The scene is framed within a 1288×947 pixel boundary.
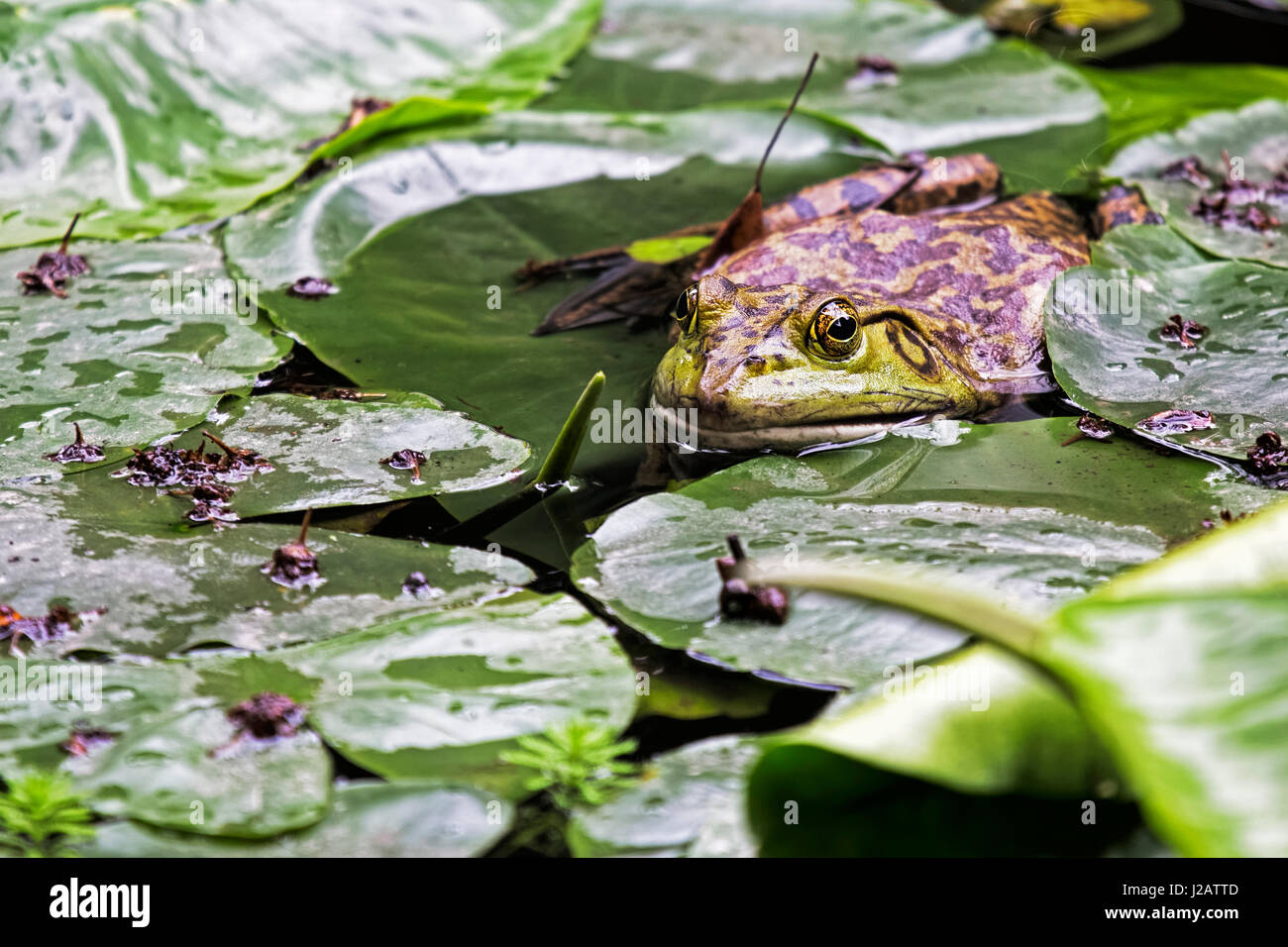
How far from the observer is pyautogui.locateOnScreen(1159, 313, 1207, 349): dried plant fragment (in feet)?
12.1

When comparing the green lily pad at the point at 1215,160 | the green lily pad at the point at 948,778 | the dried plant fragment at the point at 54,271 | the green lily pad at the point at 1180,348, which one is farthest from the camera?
the green lily pad at the point at 1215,160

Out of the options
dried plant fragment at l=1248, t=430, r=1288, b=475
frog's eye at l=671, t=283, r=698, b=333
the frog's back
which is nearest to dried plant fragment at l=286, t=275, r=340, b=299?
frog's eye at l=671, t=283, r=698, b=333

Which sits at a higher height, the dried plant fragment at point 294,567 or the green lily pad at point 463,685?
the dried plant fragment at point 294,567

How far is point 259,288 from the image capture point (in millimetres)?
4336

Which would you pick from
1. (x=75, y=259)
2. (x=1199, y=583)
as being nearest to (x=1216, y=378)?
(x=1199, y=583)

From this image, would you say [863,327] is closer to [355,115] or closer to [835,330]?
[835,330]

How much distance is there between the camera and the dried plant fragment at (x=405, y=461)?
126 inches

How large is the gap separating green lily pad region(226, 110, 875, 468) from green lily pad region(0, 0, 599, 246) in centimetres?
30

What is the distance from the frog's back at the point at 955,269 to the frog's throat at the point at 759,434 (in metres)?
0.50

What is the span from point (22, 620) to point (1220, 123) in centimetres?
528

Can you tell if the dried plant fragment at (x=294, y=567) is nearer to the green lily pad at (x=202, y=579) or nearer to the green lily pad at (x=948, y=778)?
the green lily pad at (x=202, y=579)

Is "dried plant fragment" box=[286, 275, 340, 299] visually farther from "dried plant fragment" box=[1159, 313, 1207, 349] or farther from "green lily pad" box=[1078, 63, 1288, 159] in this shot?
"green lily pad" box=[1078, 63, 1288, 159]

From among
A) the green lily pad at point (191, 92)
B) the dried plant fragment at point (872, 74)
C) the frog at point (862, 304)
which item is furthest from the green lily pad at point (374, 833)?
the dried plant fragment at point (872, 74)
